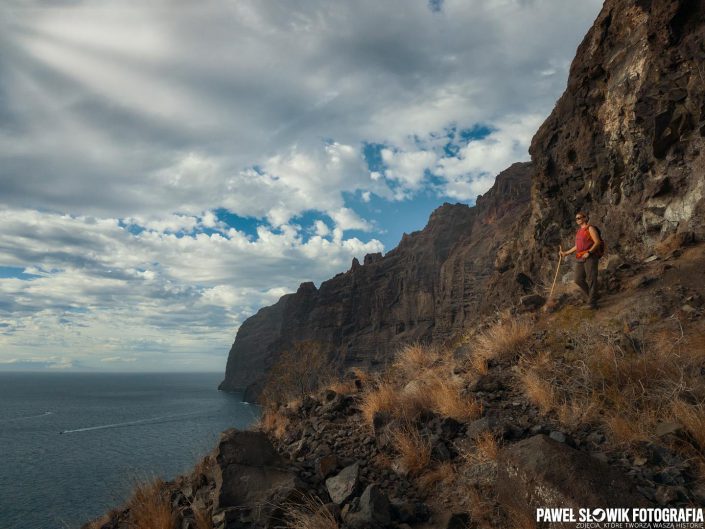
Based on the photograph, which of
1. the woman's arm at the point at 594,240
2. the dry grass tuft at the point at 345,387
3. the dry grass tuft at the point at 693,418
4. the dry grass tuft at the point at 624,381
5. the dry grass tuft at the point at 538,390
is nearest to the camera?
the dry grass tuft at the point at 693,418

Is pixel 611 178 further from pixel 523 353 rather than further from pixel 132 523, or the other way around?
pixel 132 523

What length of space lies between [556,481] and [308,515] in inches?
111

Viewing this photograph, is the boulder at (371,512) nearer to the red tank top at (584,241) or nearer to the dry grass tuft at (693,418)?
the dry grass tuft at (693,418)

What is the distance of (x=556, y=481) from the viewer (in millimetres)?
4277

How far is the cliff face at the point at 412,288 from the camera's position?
107 metres

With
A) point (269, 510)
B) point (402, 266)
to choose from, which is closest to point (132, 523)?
point (269, 510)

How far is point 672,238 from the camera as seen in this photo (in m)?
11.5

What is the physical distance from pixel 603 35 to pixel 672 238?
1204 cm

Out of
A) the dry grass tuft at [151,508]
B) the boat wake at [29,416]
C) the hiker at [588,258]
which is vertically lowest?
the boat wake at [29,416]

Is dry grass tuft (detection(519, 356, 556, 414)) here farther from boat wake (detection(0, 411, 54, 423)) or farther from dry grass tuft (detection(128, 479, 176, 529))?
boat wake (detection(0, 411, 54, 423))

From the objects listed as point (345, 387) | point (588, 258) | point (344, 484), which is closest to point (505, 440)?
point (344, 484)

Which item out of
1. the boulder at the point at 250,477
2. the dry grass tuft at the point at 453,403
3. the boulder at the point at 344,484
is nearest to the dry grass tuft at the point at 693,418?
the dry grass tuft at the point at 453,403

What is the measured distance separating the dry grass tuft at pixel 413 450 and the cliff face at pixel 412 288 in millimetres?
94720

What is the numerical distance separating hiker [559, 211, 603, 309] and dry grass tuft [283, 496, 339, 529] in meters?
8.06
